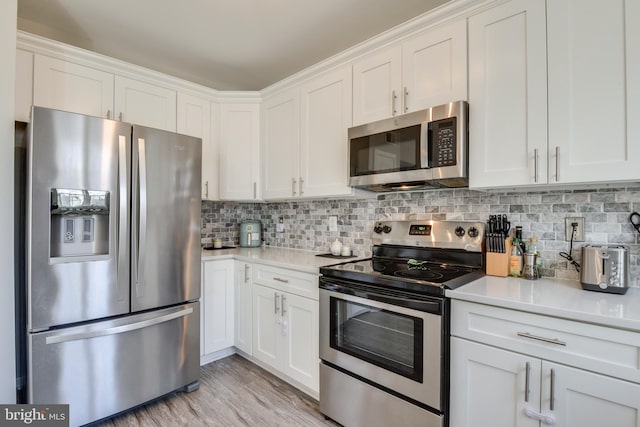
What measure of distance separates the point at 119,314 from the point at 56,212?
0.68 m

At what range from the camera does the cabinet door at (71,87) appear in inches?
81.6

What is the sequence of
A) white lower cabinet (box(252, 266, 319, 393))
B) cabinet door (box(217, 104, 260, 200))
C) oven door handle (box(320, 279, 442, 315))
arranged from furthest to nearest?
cabinet door (box(217, 104, 260, 200)), white lower cabinet (box(252, 266, 319, 393)), oven door handle (box(320, 279, 442, 315))

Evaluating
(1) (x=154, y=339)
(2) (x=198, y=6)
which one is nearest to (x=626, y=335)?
(1) (x=154, y=339)

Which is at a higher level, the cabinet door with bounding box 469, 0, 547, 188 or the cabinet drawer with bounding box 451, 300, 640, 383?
the cabinet door with bounding box 469, 0, 547, 188

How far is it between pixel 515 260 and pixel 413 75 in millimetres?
1214

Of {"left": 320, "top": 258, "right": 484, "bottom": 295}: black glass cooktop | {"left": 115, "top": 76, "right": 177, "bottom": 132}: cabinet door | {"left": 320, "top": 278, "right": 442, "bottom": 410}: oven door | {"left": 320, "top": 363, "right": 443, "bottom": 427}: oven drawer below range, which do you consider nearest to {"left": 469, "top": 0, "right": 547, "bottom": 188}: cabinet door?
{"left": 320, "top": 258, "right": 484, "bottom": 295}: black glass cooktop

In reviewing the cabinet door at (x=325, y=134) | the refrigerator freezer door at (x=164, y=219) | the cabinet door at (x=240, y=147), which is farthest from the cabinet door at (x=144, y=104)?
the cabinet door at (x=325, y=134)

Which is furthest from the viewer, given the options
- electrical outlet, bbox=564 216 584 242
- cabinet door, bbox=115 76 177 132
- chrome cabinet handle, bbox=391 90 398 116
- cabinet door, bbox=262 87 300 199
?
cabinet door, bbox=262 87 300 199

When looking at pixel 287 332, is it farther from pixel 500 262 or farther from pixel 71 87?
pixel 71 87

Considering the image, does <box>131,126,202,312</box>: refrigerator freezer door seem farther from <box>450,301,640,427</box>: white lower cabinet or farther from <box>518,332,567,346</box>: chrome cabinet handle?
<box>518,332,567,346</box>: chrome cabinet handle

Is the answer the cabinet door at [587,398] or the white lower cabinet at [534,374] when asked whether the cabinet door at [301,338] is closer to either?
the white lower cabinet at [534,374]

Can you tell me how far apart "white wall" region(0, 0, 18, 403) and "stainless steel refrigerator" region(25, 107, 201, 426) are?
0.39 feet

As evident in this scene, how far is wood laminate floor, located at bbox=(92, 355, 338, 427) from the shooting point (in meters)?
1.88

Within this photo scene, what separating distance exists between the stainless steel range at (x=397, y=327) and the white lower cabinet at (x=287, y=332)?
161 millimetres
